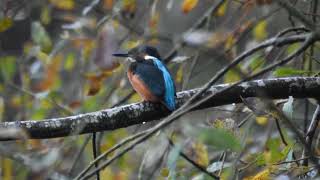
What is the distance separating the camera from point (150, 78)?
3.61m

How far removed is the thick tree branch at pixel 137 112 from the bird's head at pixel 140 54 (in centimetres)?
89

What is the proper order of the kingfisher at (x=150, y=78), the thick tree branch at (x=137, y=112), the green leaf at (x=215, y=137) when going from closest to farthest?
the green leaf at (x=215, y=137), the thick tree branch at (x=137, y=112), the kingfisher at (x=150, y=78)

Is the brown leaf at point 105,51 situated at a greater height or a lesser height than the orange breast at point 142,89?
greater

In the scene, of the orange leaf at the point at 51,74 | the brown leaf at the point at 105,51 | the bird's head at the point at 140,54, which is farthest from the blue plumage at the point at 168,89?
the orange leaf at the point at 51,74

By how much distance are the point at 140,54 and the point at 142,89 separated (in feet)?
2.12

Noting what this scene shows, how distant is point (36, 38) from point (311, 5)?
1.42 m

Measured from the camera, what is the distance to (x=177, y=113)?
5.97 feet

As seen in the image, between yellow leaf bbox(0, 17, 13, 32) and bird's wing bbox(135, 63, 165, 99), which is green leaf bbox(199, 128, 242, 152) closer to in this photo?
bird's wing bbox(135, 63, 165, 99)

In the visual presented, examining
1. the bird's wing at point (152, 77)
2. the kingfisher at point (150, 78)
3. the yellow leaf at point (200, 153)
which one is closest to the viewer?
the yellow leaf at point (200, 153)

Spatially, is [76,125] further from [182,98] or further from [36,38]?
[36,38]

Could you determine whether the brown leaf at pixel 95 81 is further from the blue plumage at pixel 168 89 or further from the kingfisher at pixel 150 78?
the blue plumage at pixel 168 89

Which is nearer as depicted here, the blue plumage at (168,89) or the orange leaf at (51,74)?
the blue plumage at (168,89)

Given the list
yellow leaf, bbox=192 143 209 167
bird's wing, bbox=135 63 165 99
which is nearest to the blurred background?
yellow leaf, bbox=192 143 209 167

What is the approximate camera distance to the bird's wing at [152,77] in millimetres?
3413
